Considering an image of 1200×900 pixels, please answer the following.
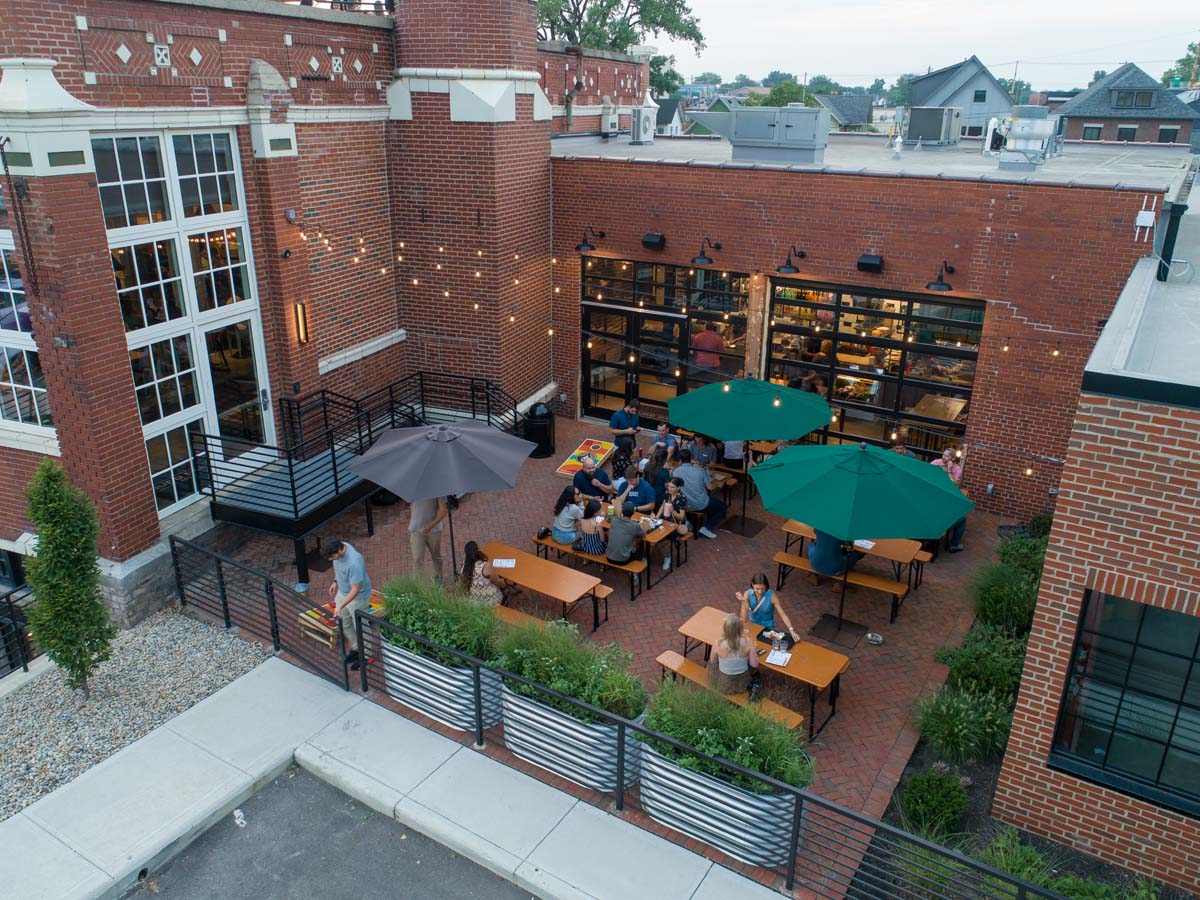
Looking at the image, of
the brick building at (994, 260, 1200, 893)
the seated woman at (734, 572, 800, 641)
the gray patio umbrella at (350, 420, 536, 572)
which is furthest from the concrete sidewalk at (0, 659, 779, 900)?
the seated woman at (734, 572, 800, 641)

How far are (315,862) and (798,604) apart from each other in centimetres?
639

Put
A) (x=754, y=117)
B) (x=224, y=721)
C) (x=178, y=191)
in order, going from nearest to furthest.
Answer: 1. (x=224, y=721)
2. (x=178, y=191)
3. (x=754, y=117)

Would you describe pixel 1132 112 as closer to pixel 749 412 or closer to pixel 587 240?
pixel 587 240

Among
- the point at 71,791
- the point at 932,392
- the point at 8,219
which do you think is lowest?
the point at 71,791

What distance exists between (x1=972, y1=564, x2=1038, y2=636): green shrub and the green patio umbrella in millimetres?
2889

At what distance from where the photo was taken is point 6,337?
32.5ft

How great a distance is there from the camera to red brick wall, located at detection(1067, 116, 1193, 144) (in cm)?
5728

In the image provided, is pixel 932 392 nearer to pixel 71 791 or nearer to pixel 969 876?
pixel 969 876

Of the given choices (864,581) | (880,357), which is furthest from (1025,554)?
(880,357)

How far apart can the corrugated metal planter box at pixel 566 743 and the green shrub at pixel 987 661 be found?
382cm

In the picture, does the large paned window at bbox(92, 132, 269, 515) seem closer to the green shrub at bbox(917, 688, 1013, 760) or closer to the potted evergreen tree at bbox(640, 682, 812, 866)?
the potted evergreen tree at bbox(640, 682, 812, 866)

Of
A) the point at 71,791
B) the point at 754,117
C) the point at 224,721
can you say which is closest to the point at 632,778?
the point at 224,721

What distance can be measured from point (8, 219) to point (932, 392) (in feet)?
41.7

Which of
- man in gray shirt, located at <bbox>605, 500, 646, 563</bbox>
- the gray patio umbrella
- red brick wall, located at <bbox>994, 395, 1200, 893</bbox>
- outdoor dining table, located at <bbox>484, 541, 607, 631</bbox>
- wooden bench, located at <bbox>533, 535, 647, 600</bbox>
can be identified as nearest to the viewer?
red brick wall, located at <bbox>994, 395, 1200, 893</bbox>
